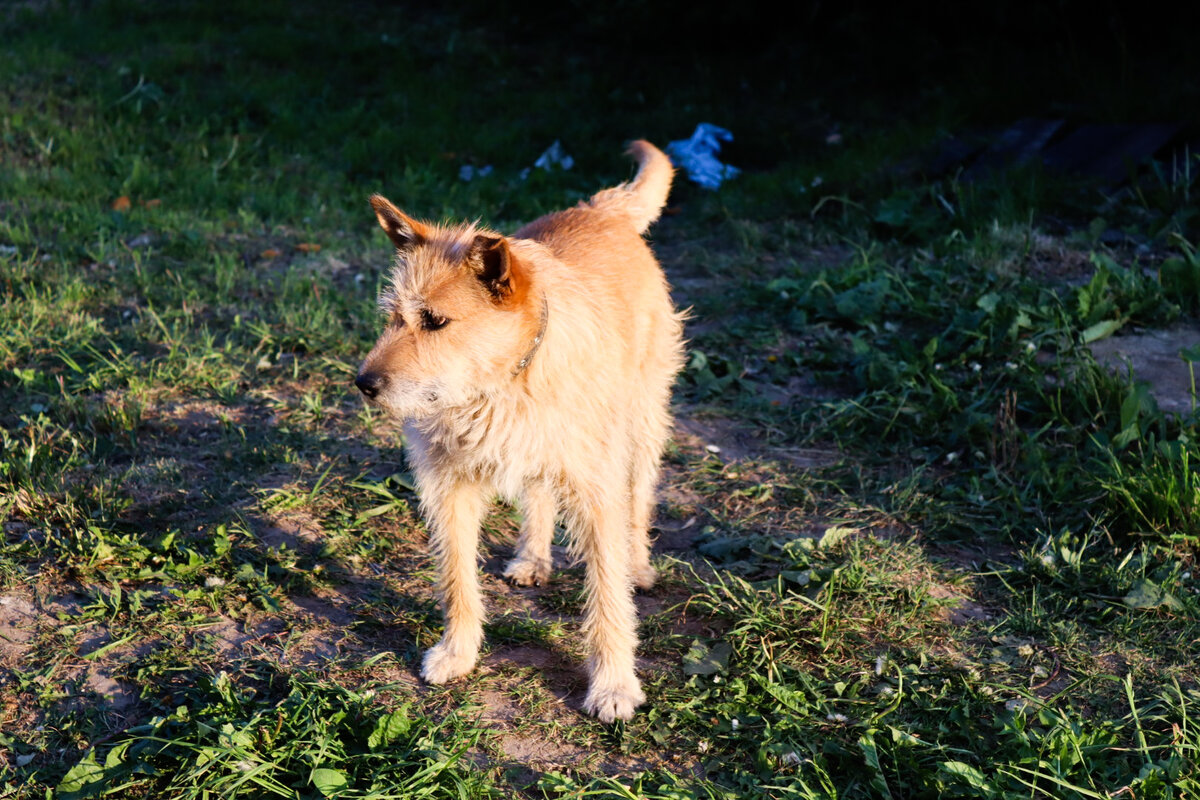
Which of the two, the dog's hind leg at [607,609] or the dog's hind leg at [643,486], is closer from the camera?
the dog's hind leg at [607,609]

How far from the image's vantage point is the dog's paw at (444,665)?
11.6 ft

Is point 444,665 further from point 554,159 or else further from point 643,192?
point 554,159

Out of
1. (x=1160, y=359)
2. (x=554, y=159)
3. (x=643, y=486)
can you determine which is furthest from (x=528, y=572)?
(x=554, y=159)

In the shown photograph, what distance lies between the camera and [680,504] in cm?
482

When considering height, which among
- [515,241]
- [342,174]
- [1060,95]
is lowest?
[342,174]

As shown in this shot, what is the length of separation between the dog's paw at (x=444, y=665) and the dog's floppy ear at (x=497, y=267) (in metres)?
1.35

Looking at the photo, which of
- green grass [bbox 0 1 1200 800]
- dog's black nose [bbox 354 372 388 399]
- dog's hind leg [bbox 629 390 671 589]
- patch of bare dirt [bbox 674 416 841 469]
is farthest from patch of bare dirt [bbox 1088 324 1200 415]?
dog's black nose [bbox 354 372 388 399]

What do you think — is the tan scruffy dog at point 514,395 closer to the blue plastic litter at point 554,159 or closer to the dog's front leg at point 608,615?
the dog's front leg at point 608,615

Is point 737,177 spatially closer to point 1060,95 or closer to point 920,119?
point 920,119

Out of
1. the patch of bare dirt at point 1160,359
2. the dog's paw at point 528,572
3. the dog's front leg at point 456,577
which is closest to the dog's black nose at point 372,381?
the dog's front leg at point 456,577

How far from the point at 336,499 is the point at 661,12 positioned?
26.5 ft

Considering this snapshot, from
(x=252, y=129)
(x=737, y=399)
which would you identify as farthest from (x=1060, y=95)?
(x=252, y=129)

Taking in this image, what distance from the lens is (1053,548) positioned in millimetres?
4164

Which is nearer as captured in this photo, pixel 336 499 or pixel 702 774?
pixel 702 774
